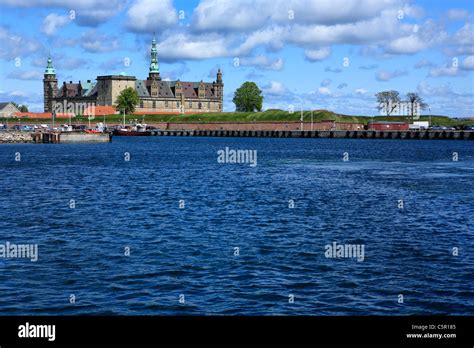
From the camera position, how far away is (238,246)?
25766 millimetres

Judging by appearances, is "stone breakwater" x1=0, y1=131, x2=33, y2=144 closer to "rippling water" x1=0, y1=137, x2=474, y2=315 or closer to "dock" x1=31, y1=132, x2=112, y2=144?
"dock" x1=31, y1=132, x2=112, y2=144

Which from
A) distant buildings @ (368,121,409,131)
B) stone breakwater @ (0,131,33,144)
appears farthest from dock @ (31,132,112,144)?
distant buildings @ (368,121,409,131)

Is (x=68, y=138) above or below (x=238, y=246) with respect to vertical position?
above

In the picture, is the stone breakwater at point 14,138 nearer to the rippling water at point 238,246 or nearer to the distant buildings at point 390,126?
the distant buildings at point 390,126

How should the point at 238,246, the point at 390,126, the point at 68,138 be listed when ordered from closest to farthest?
the point at 238,246 → the point at 68,138 → the point at 390,126

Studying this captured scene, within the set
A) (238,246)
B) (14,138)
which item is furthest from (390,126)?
(238,246)

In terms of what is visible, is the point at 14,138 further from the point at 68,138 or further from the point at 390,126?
the point at 390,126

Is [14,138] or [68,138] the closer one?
[68,138]

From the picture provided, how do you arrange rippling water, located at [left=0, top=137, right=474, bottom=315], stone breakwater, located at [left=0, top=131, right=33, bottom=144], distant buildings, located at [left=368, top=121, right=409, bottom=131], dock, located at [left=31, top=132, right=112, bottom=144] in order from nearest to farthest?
1. rippling water, located at [left=0, top=137, right=474, bottom=315]
2. dock, located at [left=31, top=132, right=112, bottom=144]
3. stone breakwater, located at [left=0, top=131, right=33, bottom=144]
4. distant buildings, located at [left=368, top=121, right=409, bottom=131]

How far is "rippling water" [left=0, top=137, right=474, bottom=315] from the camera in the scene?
1792 cm

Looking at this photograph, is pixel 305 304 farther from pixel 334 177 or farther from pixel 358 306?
pixel 334 177

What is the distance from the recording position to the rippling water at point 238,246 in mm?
17922

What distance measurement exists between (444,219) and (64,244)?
18629 millimetres

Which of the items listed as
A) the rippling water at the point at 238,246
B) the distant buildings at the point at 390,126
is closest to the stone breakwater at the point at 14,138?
the distant buildings at the point at 390,126
